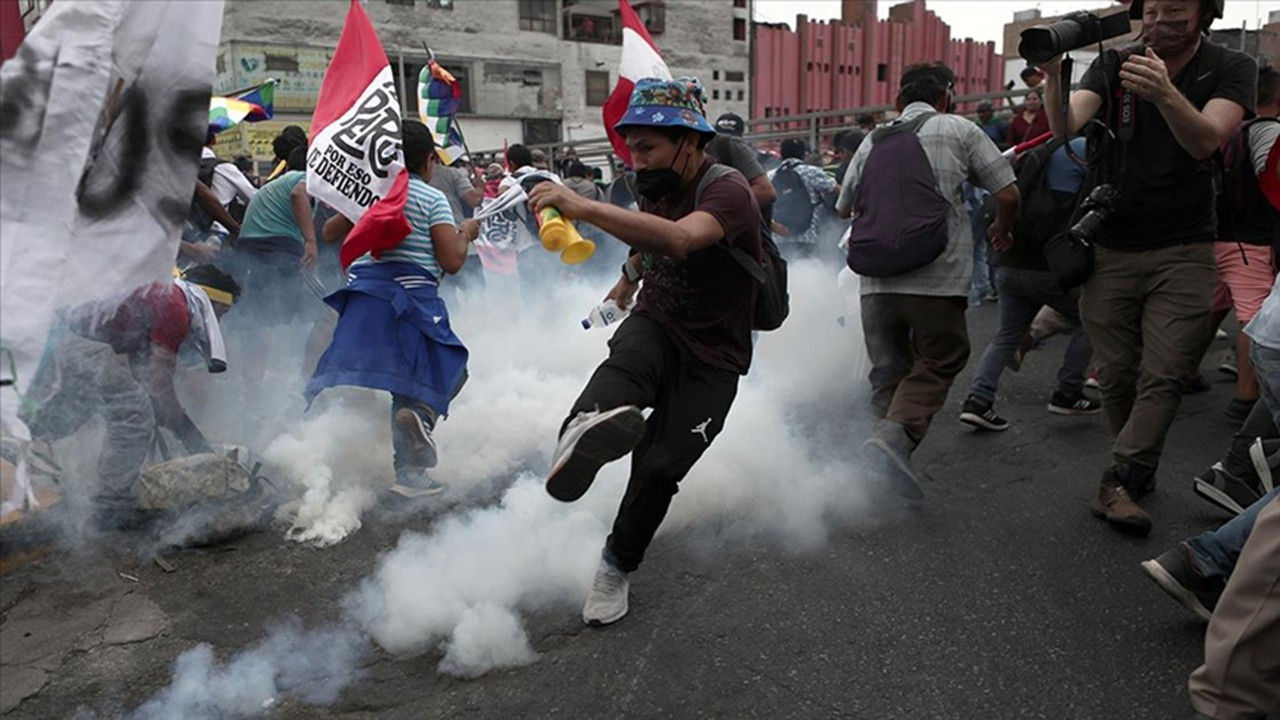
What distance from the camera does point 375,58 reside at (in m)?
4.02

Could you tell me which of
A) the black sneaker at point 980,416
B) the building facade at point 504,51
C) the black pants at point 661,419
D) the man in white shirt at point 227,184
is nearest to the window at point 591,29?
the building facade at point 504,51

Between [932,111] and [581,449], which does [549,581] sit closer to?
[581,449]

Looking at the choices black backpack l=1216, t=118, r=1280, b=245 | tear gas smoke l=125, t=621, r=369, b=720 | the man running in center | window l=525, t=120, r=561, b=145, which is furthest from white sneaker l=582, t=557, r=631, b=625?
window l=525, t=120, r=561, b=145

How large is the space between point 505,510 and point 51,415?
1.69m

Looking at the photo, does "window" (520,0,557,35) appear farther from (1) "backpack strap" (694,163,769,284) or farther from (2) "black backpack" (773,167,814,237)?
(1) "backpack strap" (694,163,769,284)

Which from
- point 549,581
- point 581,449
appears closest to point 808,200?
point 549,581

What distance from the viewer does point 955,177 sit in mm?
3730

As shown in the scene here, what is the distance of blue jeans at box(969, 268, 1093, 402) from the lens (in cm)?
470

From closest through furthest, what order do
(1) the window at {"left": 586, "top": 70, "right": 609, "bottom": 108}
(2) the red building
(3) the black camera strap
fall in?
(3) the black camera strap → (1) the window at {"left": 586, "top": 70, "right": 609, "bottom": 108} → (2) the red building

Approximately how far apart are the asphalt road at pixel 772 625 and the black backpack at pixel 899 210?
42.3 inches

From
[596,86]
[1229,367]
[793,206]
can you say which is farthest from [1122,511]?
[596,86]

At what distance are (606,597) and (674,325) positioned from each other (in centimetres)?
91

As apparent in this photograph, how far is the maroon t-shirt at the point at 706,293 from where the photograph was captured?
112 inches

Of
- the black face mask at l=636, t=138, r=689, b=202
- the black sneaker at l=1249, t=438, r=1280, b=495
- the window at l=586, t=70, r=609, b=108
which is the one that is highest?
the window at l=586, t=70, r=609, b=108
